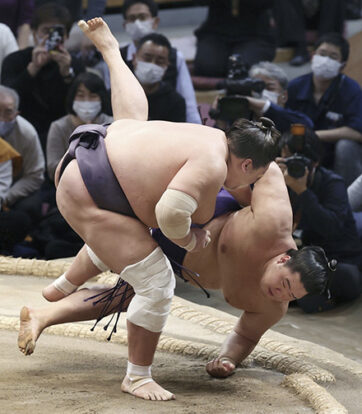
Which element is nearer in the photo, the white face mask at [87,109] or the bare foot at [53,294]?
the bare foot at [53,294]

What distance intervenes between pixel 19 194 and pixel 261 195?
6.51 feet

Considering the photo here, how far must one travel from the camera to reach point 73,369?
2.35 meters

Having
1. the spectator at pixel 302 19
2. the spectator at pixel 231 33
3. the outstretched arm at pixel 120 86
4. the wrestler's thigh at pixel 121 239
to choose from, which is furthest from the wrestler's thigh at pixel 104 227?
the spectator at pixel 302 19

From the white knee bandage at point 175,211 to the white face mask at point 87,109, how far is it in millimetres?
2114

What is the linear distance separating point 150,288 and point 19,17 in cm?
336

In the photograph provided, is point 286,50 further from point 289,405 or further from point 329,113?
point 289,405

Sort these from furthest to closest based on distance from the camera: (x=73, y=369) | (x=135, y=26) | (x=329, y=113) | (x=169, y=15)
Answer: (x=169, y=15)
(x=135, y=26)
(x=329, y=113)
(x=73, y=369)

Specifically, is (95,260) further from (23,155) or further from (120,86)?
(23,155)

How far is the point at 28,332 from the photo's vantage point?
7.20ft

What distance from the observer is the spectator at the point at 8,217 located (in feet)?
12.5

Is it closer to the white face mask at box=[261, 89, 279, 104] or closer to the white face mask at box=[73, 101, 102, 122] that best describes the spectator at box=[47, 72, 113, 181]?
the white face mask at box=[73, 101, 102, 122]

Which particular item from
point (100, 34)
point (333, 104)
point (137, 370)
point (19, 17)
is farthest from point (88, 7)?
point (137, 370)

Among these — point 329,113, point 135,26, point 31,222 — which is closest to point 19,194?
point 31,222

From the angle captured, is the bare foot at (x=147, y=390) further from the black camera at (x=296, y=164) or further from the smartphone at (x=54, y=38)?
the smartphone at (x=54, y=38)
